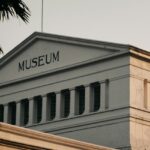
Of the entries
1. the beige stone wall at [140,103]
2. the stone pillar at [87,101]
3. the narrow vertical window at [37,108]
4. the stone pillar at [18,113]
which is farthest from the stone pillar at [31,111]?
the beige stone wall at [140,103]

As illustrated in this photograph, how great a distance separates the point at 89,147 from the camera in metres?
27.7

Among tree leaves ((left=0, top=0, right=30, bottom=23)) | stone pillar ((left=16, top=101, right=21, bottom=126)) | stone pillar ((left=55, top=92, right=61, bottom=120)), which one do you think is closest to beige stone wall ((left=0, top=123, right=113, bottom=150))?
tree leaves ((left=0, top=0, right=30, bottom=23))

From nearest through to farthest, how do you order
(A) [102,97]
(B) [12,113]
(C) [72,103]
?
(A) [102,97], (C) [72,103], (B) [12,113]

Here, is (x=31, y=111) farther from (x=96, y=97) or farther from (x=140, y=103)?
(x=140, y=103)

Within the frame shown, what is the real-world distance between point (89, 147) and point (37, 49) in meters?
17.3

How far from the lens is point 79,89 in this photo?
40.5 meters

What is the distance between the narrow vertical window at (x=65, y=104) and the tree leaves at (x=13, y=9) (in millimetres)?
28193

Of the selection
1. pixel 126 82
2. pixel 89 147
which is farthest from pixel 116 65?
pixel 89 147

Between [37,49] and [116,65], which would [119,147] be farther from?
[37,49]

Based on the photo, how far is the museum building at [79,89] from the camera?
37.3 m

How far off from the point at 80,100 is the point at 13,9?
27539mm

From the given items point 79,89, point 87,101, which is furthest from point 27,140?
point 79,89

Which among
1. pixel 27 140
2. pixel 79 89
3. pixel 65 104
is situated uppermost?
pixel 79 89

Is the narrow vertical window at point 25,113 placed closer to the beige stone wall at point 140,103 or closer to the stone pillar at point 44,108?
the stone pillar at point 44,108
